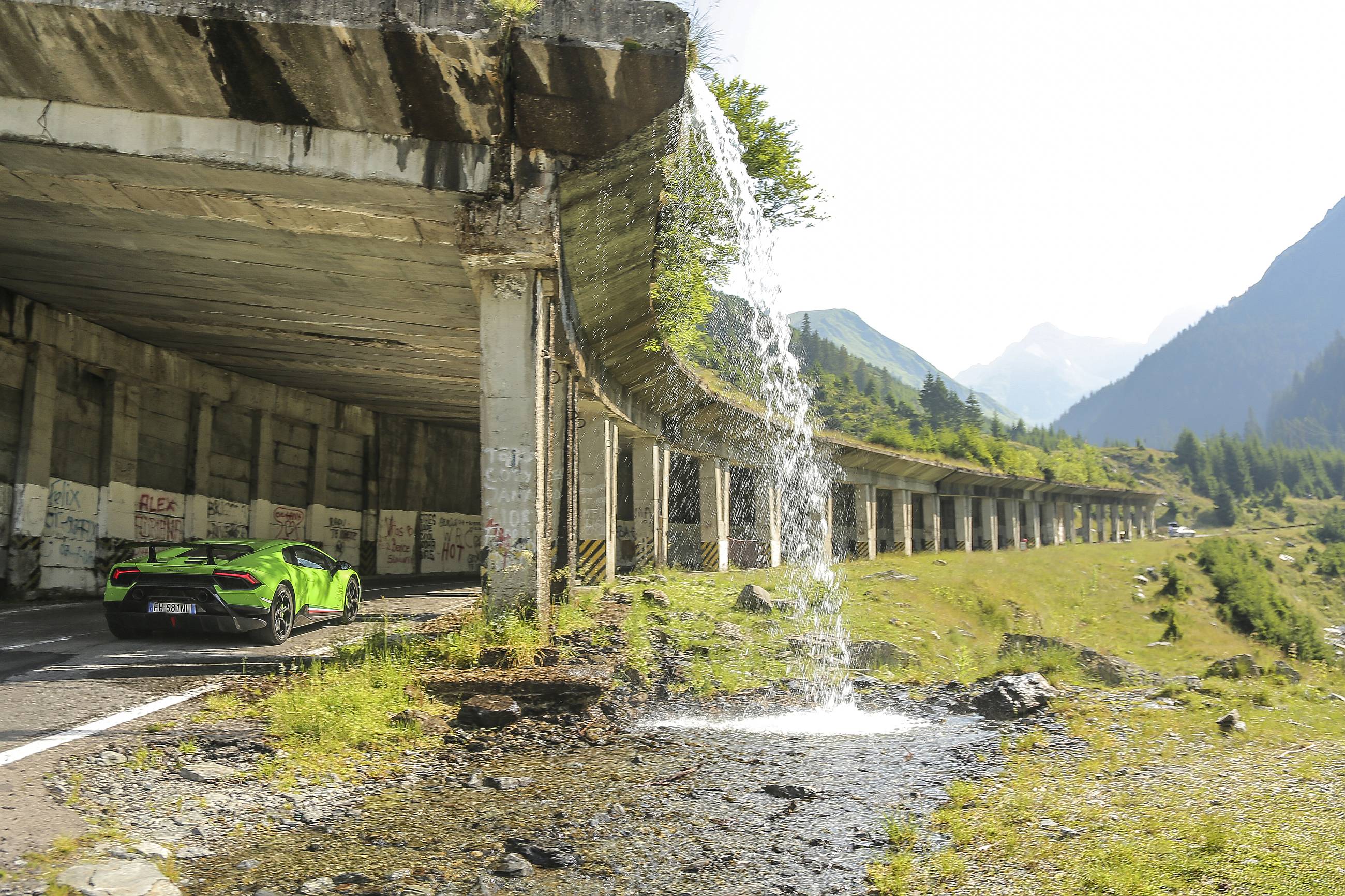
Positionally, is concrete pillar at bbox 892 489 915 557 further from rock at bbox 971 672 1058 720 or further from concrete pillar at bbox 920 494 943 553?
rock at bbox 971 672 1058 720

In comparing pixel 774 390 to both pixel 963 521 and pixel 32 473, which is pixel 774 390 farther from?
pixel 963 521

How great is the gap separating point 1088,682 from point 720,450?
1833cm

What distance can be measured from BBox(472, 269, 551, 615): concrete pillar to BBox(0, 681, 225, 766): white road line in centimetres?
275

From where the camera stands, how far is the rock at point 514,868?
4113mm

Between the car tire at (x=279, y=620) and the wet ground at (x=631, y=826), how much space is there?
13.8 ft

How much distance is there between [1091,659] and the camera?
12703 mm

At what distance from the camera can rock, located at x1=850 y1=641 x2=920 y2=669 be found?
13125 mm

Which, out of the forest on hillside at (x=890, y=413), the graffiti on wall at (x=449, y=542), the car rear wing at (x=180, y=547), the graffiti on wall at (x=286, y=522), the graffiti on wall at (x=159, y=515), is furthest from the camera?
the forest on hillside at (x=890, y=413)

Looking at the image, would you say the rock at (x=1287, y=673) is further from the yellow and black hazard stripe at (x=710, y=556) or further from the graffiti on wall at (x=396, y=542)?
the graffiti on wall at (x=396, y=542)

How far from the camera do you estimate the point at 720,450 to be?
2958 centimetres

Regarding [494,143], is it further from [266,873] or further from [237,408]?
[237,408]

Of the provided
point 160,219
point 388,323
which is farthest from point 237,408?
point 160,219

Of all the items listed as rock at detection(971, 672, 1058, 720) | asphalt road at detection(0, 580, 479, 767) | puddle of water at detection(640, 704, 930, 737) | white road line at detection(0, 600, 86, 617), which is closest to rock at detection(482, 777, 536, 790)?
puddle of water at detection(640, 704, 930, 737)

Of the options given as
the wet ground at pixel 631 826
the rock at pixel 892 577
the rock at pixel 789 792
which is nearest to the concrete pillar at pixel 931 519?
the rock at pixel 892 577
